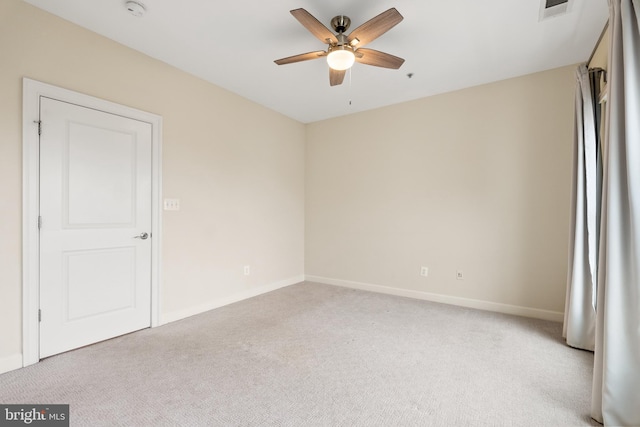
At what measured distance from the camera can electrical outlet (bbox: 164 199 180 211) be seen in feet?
9.92

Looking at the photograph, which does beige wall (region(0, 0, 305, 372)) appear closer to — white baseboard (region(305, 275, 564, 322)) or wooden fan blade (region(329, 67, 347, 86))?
white baseboard (region(305, 275, 564, 322))

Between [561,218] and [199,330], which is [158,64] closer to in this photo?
[199,330]

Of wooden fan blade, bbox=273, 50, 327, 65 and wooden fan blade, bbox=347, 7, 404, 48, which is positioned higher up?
wooden fan blade, bbox=347, 7, 404, 48

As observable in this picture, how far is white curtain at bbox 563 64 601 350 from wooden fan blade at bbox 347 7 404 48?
182 cm

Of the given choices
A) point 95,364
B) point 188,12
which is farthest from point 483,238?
point 95,364

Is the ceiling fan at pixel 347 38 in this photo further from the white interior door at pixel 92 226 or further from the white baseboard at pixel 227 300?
the white baseboard at pixel 227 300

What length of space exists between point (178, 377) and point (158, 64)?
291 cm

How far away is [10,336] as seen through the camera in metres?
2.07

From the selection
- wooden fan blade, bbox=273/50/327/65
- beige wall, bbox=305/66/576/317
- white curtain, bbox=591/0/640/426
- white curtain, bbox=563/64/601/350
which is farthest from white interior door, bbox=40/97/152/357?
white curtain, bbox=563/64/601/350

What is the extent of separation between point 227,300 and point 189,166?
5.61 ft

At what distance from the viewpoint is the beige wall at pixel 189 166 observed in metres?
2.08

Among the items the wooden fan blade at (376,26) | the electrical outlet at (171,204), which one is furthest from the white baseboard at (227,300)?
the wooden fan blade at (376,26)

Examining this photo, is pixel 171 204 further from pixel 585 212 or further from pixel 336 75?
pixel 585 212

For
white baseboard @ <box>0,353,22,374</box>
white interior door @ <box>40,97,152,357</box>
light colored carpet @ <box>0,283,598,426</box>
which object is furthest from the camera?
white interior door @ <box>40,97,152,357</box>
